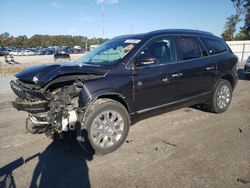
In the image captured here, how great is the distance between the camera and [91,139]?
4.04 meters

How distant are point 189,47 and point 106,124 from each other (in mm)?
2577

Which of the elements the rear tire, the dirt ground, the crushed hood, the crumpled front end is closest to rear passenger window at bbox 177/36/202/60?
the rear tire

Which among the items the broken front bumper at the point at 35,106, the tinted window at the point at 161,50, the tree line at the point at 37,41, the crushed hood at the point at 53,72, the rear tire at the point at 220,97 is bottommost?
the rear tire at the point at 220,97

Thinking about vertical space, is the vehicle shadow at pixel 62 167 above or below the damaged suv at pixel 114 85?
below

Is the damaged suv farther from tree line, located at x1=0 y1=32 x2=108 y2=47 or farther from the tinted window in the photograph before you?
tree line, located at x1=0 y1=32 x2=108 y2=47

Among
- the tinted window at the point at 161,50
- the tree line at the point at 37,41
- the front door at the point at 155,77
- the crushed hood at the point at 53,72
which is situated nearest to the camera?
the crushed hood at the point at 53,72

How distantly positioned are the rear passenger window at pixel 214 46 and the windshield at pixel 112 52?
200cm

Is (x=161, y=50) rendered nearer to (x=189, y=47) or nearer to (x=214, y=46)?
(x=189, y=47)

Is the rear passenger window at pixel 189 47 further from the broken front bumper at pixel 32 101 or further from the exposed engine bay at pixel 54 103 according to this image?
the broken front bumper at pixel 32 101

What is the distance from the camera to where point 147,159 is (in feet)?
13.1

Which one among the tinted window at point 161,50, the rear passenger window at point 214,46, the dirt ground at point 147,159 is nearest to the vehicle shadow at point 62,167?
the dirt ground at point 147,159

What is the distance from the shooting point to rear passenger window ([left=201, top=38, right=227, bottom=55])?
5.99m

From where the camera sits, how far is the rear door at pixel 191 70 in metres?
5.14

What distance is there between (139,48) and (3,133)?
3.28 m
